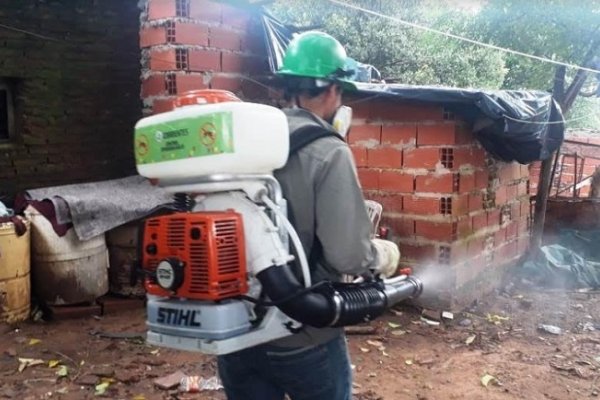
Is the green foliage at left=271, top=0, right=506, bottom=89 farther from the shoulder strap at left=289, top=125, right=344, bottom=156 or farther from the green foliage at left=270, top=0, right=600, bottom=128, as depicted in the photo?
the shoulder strap at left=289, top=125, right=344, bottom=156

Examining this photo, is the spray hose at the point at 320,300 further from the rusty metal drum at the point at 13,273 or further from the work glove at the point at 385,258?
the rusty metal drum at the point at 13,273


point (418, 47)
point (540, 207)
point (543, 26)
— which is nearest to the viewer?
point (540, 207)

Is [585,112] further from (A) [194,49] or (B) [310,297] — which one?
(B) [310,297]

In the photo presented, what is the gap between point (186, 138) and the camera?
170 cm

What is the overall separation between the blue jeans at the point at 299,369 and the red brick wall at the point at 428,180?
2770 millimetres

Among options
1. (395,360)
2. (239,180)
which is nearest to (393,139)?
(395,360)

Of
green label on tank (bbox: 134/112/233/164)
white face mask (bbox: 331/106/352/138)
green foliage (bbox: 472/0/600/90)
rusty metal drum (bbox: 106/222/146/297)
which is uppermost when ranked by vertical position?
green foliage (bbox: 472/0/600/90)

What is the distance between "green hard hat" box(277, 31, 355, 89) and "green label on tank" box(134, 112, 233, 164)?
1.55ft

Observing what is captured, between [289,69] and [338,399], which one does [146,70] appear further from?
[338,399]

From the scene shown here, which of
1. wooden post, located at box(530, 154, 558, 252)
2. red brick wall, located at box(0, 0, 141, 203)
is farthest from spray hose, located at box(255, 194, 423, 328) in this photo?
wooden post, located at box(530, 154, 558, 252)

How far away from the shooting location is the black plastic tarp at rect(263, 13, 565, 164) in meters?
4.23

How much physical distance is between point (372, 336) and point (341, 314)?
2.46 metres

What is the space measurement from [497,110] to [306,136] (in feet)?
9.28

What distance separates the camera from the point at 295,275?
1.75 metres
